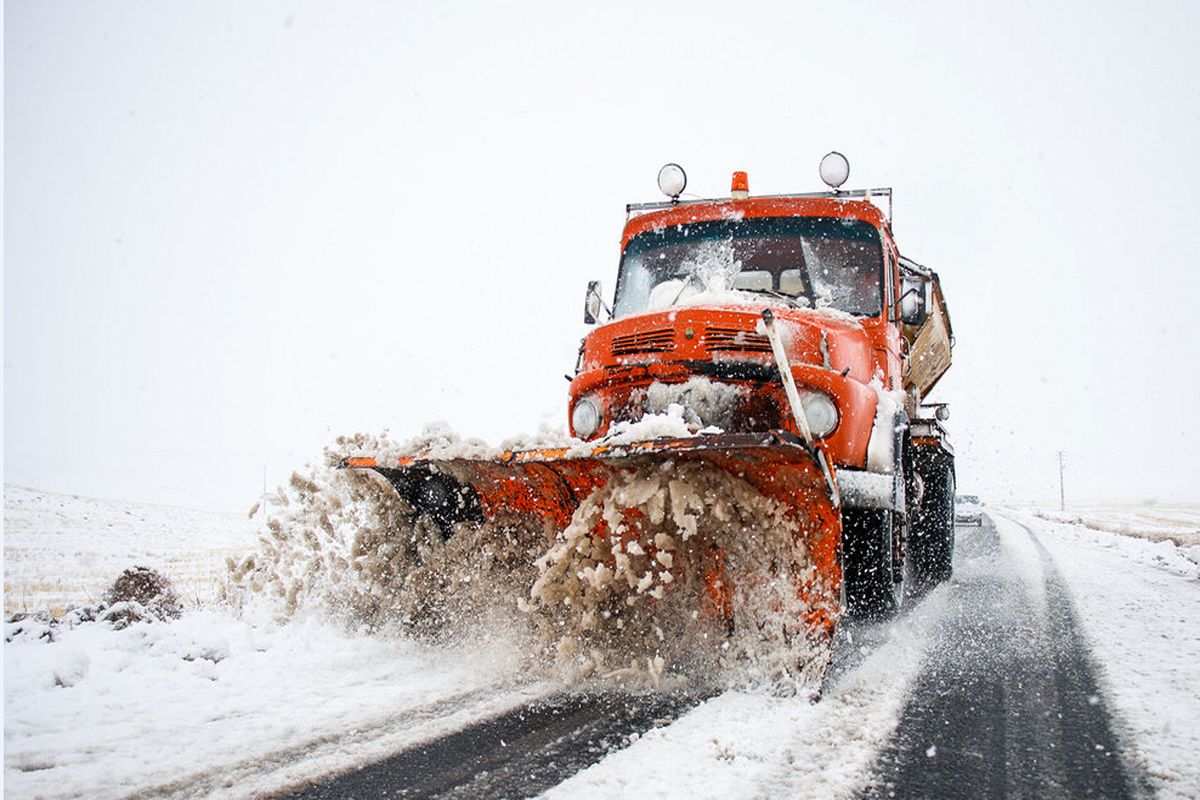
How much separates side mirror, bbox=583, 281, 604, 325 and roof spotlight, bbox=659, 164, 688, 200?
0.93 meters

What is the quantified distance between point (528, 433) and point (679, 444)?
1.39 m

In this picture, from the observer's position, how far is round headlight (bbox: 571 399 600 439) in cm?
432

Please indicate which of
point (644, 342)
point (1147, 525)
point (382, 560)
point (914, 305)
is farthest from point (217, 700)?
point (1147, 525)

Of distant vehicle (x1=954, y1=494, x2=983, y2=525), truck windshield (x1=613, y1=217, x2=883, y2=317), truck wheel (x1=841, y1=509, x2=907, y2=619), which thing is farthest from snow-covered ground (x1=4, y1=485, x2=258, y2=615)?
distant vehicle (x1=954, y1=494, x2=983, y2=525)

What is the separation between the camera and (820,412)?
3822 millimetres

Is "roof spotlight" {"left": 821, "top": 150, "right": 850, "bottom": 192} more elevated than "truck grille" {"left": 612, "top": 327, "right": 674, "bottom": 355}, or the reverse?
"roof spotlight" {"left": 821, "top": 150, "right": 850, "bottom": 192}

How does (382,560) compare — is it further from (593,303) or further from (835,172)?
(835,172)

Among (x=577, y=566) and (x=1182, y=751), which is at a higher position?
(x=577, y=566)

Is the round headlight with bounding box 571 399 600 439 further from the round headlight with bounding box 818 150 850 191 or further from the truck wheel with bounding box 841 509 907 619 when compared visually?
the round headlight with bounding box 818 150 850 191

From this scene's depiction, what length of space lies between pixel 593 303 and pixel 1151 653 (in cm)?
424

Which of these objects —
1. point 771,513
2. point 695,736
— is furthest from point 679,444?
point 695,736

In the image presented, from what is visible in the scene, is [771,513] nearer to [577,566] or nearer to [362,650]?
[577,566]

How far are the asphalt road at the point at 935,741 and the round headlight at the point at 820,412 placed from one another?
4.09 ft

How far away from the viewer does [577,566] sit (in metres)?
3.46
